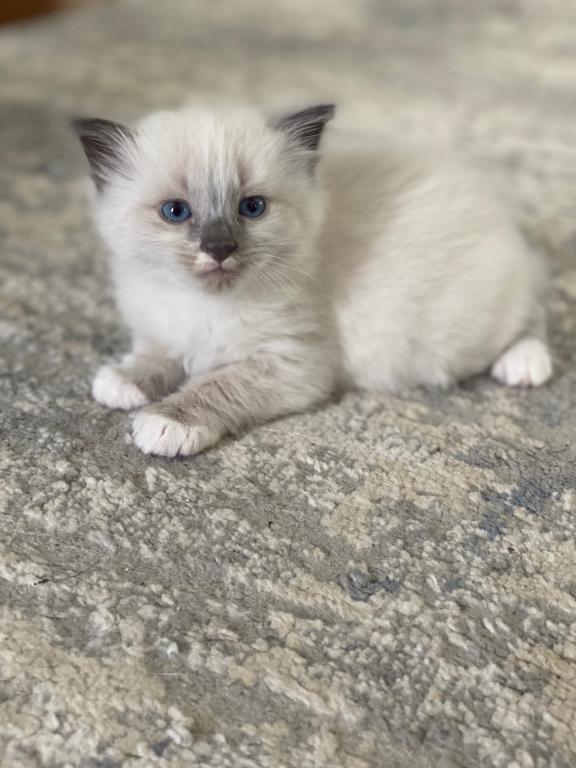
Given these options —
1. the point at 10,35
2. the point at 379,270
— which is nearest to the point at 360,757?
the point at 379,270

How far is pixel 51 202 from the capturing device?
2053mm

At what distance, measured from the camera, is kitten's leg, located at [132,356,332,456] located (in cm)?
117

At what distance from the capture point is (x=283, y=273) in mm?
1251

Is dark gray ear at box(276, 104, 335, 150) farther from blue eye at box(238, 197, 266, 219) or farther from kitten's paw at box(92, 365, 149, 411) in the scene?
kitten's paw at box(92, 365, 149, 411)

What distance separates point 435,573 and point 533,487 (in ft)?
0.86

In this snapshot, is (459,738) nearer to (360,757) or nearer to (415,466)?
(360,757)

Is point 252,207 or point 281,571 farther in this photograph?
point 252,207

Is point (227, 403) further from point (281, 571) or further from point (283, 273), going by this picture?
point (281, 571)

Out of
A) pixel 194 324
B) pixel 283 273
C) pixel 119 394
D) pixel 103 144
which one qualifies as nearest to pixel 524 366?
pixel 283 273

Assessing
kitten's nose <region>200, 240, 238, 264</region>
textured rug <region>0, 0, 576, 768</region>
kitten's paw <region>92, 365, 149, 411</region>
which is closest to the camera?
textured rug <region>0, 0, 576, 768</region>

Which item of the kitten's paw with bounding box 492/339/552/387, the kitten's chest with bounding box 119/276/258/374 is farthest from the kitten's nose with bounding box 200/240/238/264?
the kitten's paw with bounding box 492/339/552/387

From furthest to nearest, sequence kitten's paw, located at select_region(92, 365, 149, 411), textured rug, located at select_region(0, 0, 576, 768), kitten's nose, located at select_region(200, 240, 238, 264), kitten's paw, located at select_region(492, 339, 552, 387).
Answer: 1. kitten's paw, located at select_region(492, 339, 552, 387)
2. kitten's paw, located at select_region(92, 365, 149, 411)
3. kitten's nose, located at select_region(200, 240, 238, 264)
4. textured rug, located at select_region(0, 0, 576, 768)

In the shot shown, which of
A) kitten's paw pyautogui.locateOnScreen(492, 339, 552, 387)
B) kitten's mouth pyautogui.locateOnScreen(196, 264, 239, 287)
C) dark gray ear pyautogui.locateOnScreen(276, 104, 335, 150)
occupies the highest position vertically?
dark gray ear pyautogui.locateOnScreen(276, 104, 335, 150)

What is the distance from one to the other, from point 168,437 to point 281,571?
0.97 feet
